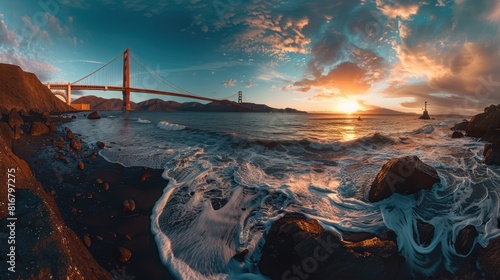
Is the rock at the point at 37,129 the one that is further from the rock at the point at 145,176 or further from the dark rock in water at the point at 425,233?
the dark rock in water at the point at 425,233

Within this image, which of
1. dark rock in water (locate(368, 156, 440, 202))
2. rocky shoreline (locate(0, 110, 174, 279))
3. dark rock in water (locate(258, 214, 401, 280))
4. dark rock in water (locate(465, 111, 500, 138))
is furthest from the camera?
dark rock in water (locate(465, 111, 500, 138))

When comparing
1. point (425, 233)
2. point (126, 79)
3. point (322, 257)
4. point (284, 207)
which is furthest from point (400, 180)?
point (126, 79)

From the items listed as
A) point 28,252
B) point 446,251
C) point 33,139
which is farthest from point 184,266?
point 33,139

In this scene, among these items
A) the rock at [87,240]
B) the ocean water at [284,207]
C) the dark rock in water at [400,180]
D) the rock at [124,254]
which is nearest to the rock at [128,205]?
the ocean water at [284,207]

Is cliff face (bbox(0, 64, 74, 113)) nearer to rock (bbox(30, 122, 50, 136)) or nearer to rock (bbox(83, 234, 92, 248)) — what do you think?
rock (bbox(30, 122, 50, 136))

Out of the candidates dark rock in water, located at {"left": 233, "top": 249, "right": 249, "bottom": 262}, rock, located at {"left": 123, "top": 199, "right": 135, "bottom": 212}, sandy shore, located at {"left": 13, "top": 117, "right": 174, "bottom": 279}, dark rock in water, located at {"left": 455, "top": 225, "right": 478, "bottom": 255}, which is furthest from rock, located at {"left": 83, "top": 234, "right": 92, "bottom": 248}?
dark rock in water, located at {"left": 455, "top": 225, "right": 478, "bottom": 255}

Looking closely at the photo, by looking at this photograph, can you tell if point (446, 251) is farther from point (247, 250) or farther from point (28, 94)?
point (28, 94)
